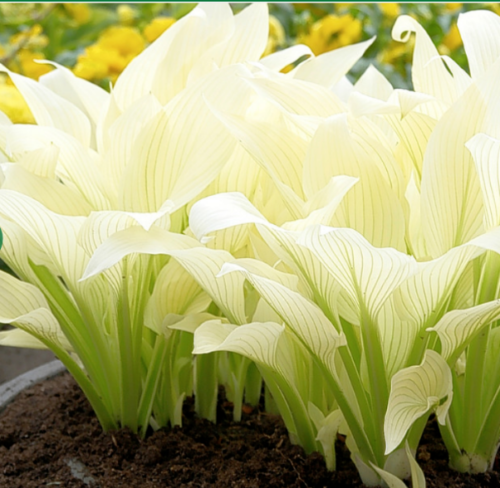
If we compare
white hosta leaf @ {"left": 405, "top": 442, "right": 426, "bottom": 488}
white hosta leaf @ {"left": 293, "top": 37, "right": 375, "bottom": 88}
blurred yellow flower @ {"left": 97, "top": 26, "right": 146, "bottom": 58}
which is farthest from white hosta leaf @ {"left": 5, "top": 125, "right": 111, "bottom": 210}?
blurred yellow flower @ {"left": 97, "top": 26, "right": 146, "bottom": 58}

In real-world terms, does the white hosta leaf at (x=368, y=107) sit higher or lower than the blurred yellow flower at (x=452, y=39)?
lower

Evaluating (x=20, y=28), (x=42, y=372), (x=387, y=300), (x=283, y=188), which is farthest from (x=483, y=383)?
(x=20, y=28)

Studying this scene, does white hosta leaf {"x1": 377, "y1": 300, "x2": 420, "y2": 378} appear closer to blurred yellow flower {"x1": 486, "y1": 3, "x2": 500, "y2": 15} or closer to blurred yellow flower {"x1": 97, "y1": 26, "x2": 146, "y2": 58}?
blurred yellow flower {"x1": 97, "y1": 26, "x2": 146, "y2": 58}

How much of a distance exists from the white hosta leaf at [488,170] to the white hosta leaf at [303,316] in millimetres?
128

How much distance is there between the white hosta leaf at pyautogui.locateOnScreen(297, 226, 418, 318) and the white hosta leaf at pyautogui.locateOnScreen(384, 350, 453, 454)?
57 mm

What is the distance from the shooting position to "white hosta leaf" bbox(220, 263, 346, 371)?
1.49ft

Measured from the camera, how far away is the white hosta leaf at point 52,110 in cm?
63

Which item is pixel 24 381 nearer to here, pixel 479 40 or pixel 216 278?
pixel 216 278

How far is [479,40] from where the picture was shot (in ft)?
1.79

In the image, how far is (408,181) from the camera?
57 cm

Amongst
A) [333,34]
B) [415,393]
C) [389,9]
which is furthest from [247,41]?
[389,9]

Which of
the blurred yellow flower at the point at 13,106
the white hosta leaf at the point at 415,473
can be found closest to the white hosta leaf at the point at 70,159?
the white hosta leaf at the point at 415,473

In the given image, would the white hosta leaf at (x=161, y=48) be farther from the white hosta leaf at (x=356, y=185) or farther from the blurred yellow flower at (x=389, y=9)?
the blurred yellow flower at (x=389, y=9)

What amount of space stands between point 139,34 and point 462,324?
1.38 m
